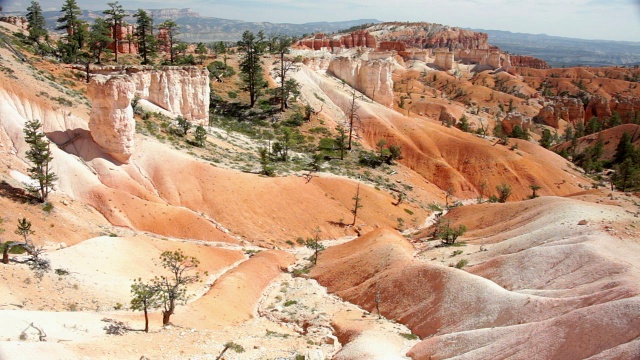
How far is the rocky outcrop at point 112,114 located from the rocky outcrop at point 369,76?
156ft

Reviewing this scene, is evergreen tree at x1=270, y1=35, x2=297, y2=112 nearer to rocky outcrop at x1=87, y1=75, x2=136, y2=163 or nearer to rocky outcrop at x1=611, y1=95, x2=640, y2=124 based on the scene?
rocky outcrop at x1=87, y1=75, x2=136, y2=163

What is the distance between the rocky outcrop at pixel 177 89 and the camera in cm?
4708

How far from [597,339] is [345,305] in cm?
1435

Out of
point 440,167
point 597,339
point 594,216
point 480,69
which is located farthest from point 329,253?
point 480,69

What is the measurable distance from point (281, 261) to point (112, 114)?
55.6 feet

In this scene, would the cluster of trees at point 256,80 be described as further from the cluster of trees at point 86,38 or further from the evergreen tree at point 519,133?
the evergreen tree at point 519,133

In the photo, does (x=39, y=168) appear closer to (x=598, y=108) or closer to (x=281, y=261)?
(x=281, y=261)

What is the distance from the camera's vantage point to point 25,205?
2809 centimetres

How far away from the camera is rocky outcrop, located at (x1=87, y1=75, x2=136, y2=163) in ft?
114

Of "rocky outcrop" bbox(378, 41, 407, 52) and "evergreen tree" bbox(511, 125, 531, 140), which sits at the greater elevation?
"rocky outcrop" bbox(378, 41, 407, 52)

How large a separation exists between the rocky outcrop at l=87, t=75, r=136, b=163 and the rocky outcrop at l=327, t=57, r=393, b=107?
47.6 m

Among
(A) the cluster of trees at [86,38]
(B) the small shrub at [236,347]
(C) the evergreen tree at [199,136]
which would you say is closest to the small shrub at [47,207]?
(C) the evergreen tree at [199,136]

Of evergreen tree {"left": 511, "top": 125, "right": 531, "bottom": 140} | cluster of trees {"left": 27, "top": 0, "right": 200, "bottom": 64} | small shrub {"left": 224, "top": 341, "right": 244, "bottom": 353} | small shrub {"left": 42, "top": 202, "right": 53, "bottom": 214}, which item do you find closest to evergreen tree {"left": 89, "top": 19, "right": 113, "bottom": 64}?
cluster of trees {"left": 27, "top": 0, "right": 200, "bottom": 64}

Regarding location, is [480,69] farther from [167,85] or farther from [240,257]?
[240,257]
